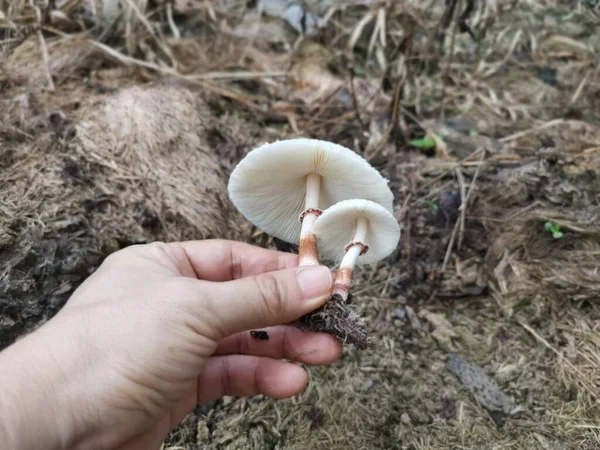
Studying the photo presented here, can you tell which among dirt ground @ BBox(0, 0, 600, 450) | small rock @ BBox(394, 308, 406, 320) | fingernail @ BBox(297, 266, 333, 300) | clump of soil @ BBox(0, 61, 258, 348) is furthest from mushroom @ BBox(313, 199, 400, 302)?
clump of soil @ BBox(0, 61, 258, 348)

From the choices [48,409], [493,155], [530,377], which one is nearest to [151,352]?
[48,409]

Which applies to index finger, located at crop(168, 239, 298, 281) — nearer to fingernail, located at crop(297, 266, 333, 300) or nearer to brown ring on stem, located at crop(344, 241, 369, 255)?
brown ring on stem, located at crop(344, 241, 369, 255)

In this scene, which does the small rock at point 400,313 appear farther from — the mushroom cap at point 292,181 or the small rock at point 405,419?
the mushroom cap at point 292,181

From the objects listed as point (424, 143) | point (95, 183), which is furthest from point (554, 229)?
point (95, 183)

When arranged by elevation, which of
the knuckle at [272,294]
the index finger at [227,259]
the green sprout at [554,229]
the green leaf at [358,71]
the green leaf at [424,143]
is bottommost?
the green sprout at [554,229]

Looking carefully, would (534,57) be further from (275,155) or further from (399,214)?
(275,155)

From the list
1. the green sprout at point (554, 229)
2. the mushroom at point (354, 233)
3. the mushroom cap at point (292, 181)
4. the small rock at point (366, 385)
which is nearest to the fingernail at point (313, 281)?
the mushroom at point (354, 233)
